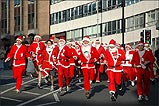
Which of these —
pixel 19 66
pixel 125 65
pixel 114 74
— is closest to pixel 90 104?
pixel 114 74

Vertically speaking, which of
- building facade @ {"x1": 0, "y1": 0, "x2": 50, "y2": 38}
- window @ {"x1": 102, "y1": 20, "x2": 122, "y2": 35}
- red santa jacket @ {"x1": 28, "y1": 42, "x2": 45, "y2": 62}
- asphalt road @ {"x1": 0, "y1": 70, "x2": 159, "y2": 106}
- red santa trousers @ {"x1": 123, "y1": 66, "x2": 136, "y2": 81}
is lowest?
asphalt road @ {"x1": 0, "y1": 70, "x2": 159, "y2": 106}

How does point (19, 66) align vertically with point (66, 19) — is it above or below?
below

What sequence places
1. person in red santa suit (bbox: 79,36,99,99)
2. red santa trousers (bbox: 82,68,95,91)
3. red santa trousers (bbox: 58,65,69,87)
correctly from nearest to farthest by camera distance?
red santa trousers (bbox: 82,68,95,91), person in red santa suit (bbox: 79,36,99,99), red santa trousers (bbox: 58,65,69,87)

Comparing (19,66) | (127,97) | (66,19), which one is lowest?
(127,97)

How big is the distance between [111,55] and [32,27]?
2075 inches

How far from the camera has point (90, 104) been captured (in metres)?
12.7

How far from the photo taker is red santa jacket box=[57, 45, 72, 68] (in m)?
15.6

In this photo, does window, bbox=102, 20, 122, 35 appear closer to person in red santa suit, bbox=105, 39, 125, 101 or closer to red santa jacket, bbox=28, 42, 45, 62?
red santa jacket, bbox=28, 42, 45, 62

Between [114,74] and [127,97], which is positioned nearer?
[114,74]

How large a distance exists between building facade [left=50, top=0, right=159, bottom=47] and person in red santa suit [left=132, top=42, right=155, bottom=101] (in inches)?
1225

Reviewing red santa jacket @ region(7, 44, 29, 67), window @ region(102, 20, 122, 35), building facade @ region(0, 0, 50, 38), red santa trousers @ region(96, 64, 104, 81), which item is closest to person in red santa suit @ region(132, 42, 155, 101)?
red santa jacket @ region(7, 44, 29, 67)

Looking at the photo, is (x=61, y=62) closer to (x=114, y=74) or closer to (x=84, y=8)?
(x=114, y=74)

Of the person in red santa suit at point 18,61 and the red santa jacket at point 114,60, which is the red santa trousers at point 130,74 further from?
the person in red santa suit at point 18,61

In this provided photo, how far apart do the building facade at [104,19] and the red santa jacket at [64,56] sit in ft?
98.7
